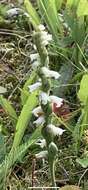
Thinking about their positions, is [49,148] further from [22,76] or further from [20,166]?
[22,76]

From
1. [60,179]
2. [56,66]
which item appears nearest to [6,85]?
[56,66]

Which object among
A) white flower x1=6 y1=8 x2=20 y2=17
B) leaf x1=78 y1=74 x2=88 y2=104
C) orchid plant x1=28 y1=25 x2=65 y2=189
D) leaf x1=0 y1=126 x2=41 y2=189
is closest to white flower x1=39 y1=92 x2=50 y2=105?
orchid plant x1=28 y1=25 x2=65 y2=189

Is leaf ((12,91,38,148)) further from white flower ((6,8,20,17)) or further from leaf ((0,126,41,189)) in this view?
white flower ((6,8,20,17))

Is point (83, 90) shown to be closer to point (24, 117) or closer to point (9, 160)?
point (24, 117)

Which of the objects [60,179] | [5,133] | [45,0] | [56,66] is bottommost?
[60,179]

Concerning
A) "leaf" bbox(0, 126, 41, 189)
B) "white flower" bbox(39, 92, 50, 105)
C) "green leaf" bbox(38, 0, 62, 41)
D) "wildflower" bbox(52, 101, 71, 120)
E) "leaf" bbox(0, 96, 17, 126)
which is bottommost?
"leaf" bbox(0, 126, 41, 189)

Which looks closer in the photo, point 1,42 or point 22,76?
point 22,76

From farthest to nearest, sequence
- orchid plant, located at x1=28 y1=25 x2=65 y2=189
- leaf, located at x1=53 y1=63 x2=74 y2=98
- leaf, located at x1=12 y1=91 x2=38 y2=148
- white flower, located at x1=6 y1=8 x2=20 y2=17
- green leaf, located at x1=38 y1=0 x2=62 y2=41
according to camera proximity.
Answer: white flower, located at x1=6 y1=8 x2=20 y2=17
green leaf, located at x1=38 y1=0 x2=62 y2=41
leaf, located at x1=53 y1=63 x2=74 y2=98
leaf, located at x1=12 y1=91 x2=38 y2=148
orchid plant, located at x1=28 y1=25 x2=65 y2=189
